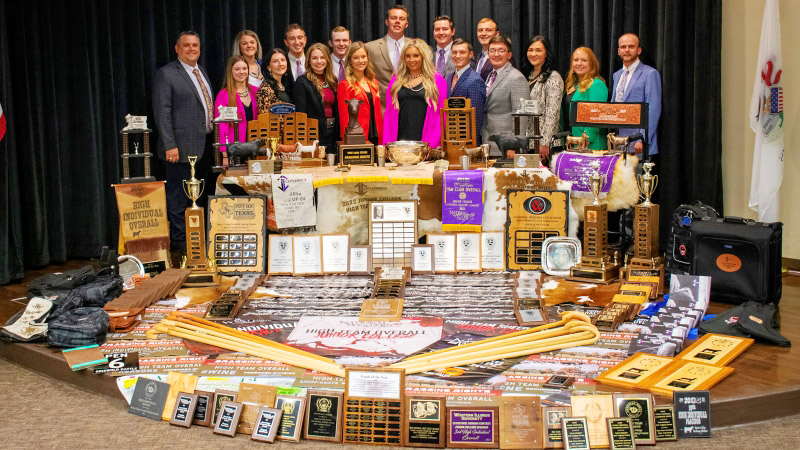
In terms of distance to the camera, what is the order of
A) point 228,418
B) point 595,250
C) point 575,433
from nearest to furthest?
point 575,433 → point 228,418 → point 595,250

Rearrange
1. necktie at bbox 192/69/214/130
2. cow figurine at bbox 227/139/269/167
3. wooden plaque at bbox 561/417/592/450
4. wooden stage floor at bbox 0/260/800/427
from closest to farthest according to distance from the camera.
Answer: wooden plaque at bbox 561/417/592/450, wooden stage floor at bbox 0/260/800/427, cow figurine at bbox 227/139/269/167, necktie at bbox 192/69/214/130

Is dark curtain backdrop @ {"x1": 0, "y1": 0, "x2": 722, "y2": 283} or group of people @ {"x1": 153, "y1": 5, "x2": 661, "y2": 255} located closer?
group of people @ {"x1": 153, "y1": 5, "x2": 661, "y2": 255}

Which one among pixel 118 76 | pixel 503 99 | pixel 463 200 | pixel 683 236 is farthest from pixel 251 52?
pixel 683 236

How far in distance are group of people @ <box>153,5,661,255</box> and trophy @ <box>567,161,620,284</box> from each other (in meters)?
1.17

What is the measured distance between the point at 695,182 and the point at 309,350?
13.1 feet

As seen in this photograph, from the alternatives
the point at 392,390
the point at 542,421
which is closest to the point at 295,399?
the point at 392,390

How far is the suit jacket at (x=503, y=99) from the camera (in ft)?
22.5

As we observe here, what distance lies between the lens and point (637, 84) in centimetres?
681

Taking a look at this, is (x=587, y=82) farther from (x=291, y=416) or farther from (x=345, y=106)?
(x=291, y=416)

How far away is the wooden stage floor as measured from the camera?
147 inches

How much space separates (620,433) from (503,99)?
12.8ft

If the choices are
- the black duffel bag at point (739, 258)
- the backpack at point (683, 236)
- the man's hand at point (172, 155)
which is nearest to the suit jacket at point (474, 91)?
the backpack at point (683, 236)

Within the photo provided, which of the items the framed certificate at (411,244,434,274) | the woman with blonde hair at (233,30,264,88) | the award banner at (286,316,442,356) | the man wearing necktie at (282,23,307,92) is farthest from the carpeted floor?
the man wearing necktie at (282,23,307,92)

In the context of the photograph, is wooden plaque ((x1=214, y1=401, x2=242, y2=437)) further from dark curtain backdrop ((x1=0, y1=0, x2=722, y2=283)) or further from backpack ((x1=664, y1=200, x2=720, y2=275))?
dark curtain backdrop ((x1=0, y1=0, x2=722, y2=283))
